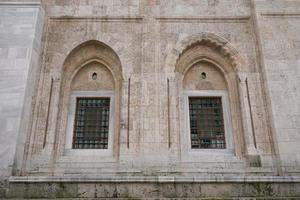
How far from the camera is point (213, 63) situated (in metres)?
9.88

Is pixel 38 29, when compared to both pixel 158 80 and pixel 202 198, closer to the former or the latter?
pixel 158 80

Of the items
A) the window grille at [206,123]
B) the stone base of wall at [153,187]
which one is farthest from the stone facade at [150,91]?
the window grille at [206,123]

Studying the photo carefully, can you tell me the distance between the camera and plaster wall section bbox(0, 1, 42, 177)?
306 inches

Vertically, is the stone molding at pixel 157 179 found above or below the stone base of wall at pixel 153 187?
above

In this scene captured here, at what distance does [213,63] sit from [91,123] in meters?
4.67

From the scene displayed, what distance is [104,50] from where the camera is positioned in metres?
9.87

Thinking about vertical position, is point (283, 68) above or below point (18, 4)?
below

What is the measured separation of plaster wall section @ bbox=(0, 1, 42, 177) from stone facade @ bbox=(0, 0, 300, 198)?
31mm

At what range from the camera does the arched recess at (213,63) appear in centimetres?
915

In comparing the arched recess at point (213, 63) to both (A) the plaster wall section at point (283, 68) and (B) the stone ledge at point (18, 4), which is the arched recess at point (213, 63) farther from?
(B) the stone ledge at point (18, 4)

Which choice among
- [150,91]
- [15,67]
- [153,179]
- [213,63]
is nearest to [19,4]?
[15,67]

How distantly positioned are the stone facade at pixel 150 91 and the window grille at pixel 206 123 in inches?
7.5

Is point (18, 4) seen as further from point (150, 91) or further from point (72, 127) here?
point (150, 91)

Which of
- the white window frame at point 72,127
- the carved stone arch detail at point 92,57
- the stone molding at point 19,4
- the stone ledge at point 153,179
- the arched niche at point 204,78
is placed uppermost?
the stone molding at point 19,4
